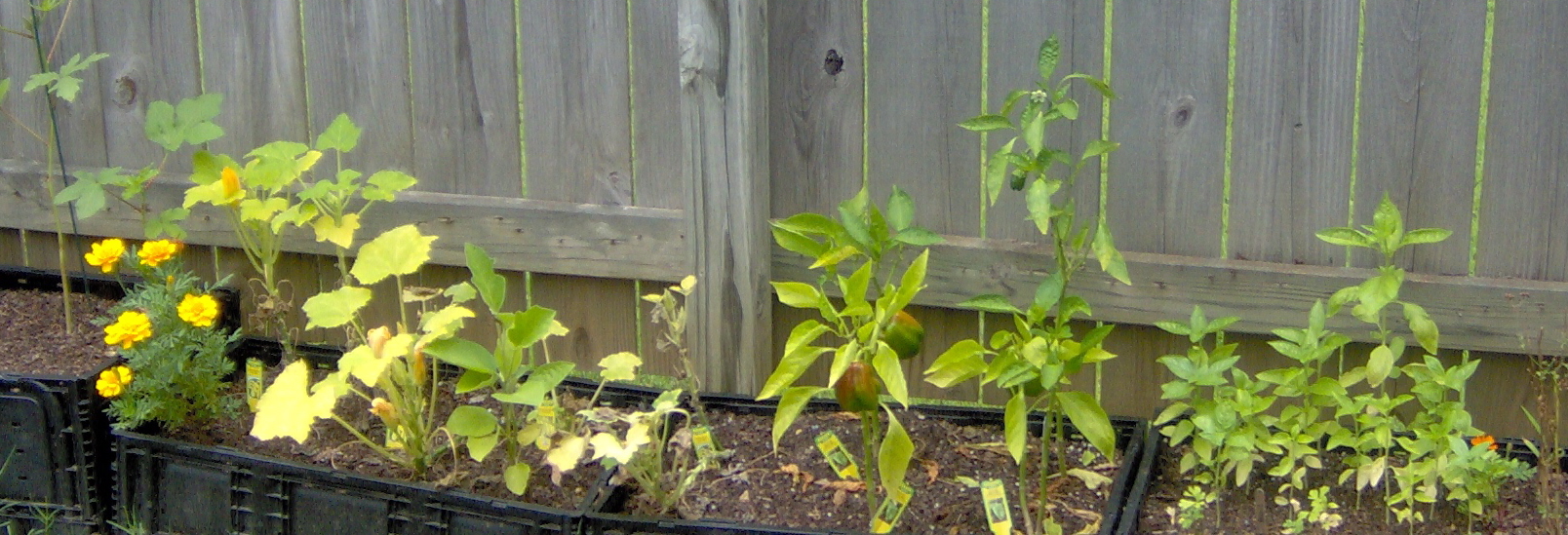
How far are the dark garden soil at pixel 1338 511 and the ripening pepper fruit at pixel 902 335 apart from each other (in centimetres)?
57

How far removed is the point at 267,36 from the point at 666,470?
160 cm

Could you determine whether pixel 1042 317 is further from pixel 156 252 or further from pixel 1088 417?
pixel 156 252

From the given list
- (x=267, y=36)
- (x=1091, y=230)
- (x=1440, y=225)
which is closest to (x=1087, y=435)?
(x=1091, y=230)

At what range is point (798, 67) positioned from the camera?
3295mm

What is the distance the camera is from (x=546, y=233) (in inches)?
140

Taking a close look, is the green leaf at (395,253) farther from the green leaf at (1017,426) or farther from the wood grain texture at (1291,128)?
the wood grain texture at (1291,128)

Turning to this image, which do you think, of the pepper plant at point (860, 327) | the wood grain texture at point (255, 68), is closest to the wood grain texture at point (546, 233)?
the wood grain texture at point (255, 68)

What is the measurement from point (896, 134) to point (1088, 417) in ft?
2.65

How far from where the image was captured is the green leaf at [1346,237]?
2762mm

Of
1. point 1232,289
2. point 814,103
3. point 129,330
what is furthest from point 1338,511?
point 129,330

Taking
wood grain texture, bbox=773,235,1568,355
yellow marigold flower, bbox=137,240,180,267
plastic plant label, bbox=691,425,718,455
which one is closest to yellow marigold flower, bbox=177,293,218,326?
yellow marigold flower, bbox=137,240,180,267

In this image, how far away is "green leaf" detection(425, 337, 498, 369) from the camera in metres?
2.79

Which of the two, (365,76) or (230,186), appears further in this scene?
(365,76)

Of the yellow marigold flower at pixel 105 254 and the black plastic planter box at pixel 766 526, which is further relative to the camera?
the yellow marigold flower at pixel 105 254
